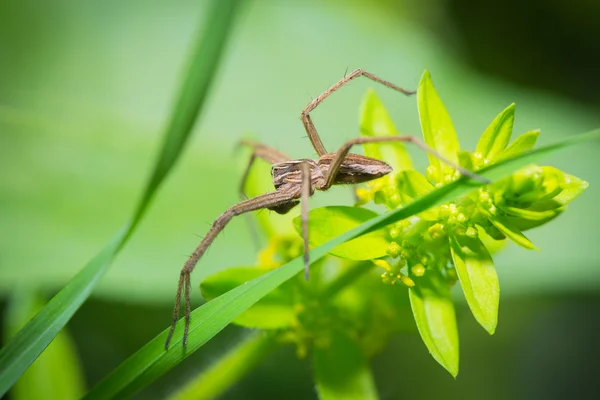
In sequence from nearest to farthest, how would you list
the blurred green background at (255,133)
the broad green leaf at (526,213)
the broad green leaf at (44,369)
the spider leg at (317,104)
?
the broad green leaf at (526,213)
the broad green leaf at (44,369)
the spider leg at (317,104)
the blurred green background at (255,133)

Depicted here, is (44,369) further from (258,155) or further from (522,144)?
(522,144)

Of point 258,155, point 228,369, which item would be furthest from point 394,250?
point 258,155

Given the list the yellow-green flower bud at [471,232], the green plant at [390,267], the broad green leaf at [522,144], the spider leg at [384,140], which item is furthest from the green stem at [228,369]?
the broad green leaf at [522,144]

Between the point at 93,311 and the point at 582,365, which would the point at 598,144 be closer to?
the point at 582,365

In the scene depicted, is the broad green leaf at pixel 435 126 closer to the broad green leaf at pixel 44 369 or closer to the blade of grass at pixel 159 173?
the blade of grass at pixel 159 173

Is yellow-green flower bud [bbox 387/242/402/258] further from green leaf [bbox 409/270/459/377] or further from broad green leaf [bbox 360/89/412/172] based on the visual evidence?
broad green leaf [bbox 360/89/412/172]

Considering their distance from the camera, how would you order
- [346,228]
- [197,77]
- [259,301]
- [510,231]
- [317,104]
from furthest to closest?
[317,104]
[259,301]
[346,228]
[510,231]
[197,77]

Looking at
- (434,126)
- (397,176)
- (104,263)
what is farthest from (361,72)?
(104,263)

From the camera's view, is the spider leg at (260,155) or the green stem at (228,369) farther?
the spider leg at (260,155)
